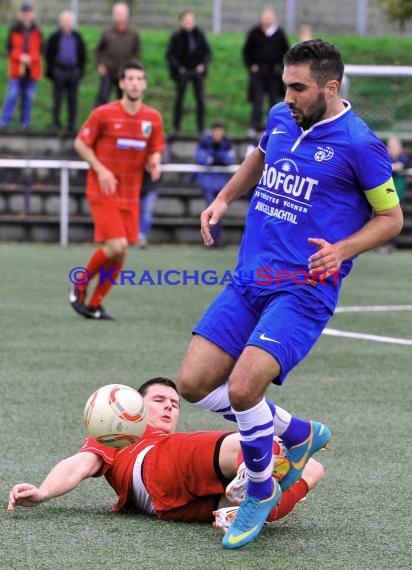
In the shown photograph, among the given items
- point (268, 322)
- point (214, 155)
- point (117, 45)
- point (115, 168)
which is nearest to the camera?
point (268, 322)

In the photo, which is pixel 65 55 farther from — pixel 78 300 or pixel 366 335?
pixel 366 335

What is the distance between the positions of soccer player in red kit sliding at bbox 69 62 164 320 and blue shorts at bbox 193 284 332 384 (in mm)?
6385

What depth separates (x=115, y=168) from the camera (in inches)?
472

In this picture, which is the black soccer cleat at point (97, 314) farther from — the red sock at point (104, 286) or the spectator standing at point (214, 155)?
the spectator standing at point (214, 155)

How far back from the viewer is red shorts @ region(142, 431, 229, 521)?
5.20 meters

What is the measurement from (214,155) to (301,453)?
1591cm

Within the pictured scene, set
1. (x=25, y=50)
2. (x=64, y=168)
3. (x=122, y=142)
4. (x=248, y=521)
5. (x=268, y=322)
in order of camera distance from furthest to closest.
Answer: (x=25, y=50) < (x=64, y=168) < (x=122, y=142) < (x=268, y=322) < (x=248, y=521)

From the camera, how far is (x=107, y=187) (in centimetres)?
1136

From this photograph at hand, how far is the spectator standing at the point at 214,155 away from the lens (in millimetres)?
20958

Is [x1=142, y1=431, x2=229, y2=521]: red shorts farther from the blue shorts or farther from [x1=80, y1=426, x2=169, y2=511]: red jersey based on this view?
the blue shorts

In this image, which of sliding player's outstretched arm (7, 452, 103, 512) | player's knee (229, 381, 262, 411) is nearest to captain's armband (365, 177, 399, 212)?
player's knee (229, 381, 262, 411)

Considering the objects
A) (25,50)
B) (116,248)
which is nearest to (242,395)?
(116,248)

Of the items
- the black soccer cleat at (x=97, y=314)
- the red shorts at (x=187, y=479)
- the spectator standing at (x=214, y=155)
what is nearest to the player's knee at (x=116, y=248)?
the black soccer cleat at (x=97, y=314)

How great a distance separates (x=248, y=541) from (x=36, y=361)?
4.65m
